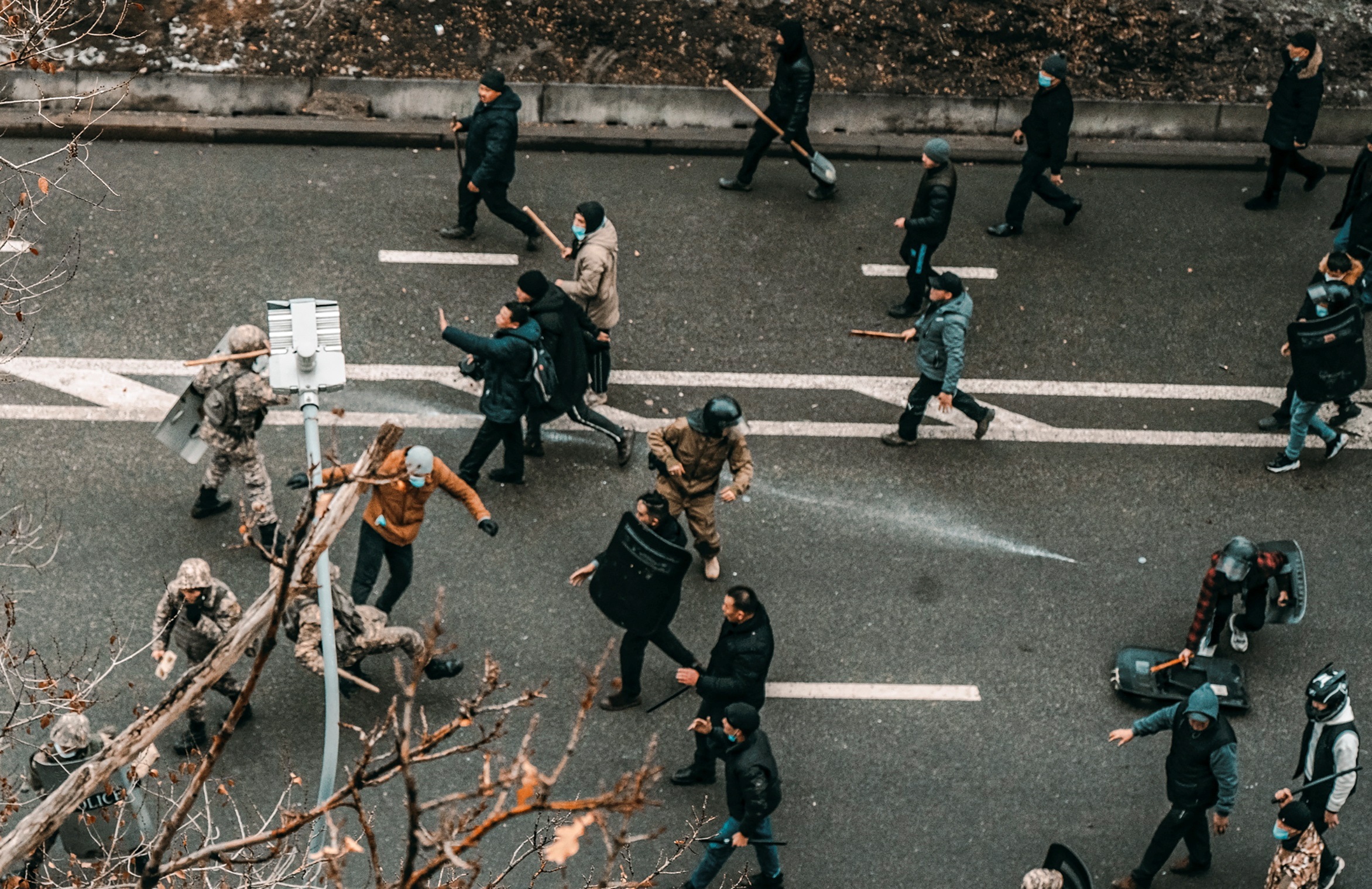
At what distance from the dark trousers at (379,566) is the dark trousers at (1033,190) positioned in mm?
6951

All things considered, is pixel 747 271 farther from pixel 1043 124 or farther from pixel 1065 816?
pixel 1065 816

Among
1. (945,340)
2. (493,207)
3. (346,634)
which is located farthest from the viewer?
(493,207)

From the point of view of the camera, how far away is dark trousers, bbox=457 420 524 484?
36.4 ft

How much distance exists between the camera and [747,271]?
13570mm

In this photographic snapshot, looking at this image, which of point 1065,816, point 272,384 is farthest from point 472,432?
point 1065,816

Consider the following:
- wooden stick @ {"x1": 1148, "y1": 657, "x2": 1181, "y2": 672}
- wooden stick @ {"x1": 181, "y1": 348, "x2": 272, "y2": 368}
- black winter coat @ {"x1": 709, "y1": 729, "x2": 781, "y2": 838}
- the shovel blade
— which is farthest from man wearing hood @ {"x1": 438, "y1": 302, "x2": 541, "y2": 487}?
wooden stick @ {"x1": 1148, "y1": 657, "x2": 1181, "y2": 672}


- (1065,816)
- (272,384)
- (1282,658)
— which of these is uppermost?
(272,384)

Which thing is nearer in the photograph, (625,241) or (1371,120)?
(625,241)

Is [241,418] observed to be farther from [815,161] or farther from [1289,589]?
[1289,589]

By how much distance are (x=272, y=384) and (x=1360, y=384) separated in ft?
27.7

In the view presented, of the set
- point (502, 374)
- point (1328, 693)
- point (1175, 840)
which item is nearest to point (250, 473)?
point (502, 374)

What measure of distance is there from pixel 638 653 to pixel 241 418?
10.6 feet

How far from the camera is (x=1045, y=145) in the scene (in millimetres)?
A: 13781

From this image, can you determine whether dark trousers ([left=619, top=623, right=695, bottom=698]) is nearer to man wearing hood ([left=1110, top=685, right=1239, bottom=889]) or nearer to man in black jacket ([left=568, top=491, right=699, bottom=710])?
man in black jacket ([left=568, top=491, right=699, bottom=710])
